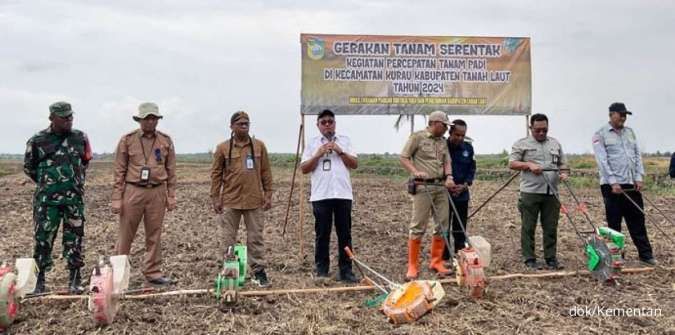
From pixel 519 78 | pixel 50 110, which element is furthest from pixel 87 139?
pixel 519 78

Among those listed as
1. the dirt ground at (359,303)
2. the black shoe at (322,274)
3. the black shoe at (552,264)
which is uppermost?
the black shoe at (552,264)

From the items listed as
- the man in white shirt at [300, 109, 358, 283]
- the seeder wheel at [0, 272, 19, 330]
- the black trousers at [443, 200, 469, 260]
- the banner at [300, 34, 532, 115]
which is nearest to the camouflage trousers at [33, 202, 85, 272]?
the seeder wheel at [0, 272, 19, 330]

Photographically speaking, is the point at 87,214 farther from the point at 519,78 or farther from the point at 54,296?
the point at 519,78

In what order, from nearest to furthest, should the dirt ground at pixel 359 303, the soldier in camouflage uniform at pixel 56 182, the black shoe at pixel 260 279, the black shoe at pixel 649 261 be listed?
1. the dirt ground at pixel 359 303
2. the soldier in camouflage uniform at pixel 56 182
3. the black shoe at pixel 260 279
4. the black shoe at pixel 649 261

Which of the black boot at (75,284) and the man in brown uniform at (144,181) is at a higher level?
the man in brown uniform at (144,181)

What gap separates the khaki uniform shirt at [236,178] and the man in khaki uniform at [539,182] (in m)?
2.88

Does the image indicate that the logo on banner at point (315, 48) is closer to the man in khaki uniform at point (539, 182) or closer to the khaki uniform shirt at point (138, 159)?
the khaki uniform shirt at point (138, 159)

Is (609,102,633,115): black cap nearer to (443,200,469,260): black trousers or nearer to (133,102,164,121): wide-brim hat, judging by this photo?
(443,200,469,260): black trousers

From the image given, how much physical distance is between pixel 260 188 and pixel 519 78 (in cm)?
415

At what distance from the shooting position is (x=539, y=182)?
20.9ft

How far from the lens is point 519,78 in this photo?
784 cm

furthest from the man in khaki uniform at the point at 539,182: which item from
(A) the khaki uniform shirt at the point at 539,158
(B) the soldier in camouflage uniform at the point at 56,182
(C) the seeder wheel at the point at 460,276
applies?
(B) the soldier in camouflage uniform at the point at 56,182

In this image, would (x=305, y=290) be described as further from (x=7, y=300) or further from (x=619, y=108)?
(x=619, y=108)

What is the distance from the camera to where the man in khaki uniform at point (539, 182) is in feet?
20.9
